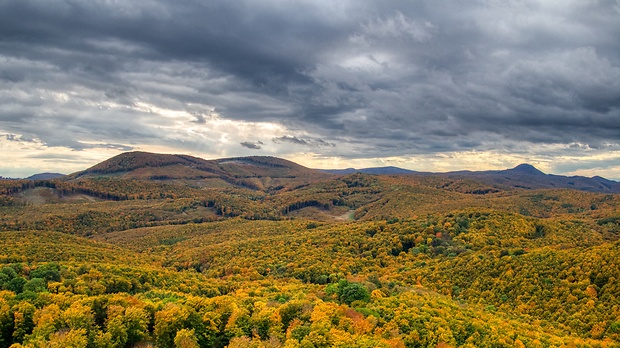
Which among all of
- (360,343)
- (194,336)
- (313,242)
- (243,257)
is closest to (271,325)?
(194,336)

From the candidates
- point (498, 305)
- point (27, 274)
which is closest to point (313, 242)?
point (498, 305)

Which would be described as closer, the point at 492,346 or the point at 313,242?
the point at 492,346

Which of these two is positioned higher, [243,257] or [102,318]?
[102,318]

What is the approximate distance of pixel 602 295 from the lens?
6638 cm

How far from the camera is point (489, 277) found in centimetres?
8512

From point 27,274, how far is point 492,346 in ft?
252

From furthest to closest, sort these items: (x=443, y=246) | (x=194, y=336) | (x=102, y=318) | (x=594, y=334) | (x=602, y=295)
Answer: (x=443, y=246)
(x=602, y=295)
(x=594, y=334)
(x=102, y=318)
(x=194, y=336)

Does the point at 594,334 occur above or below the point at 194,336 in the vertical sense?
below

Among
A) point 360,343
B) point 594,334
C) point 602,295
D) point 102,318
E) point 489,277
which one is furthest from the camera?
point 489,277

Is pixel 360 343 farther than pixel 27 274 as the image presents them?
No

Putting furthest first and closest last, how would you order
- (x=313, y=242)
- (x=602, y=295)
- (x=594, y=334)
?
(x=313, y=242) → (x=602, y=295) → (x=594, y=334)

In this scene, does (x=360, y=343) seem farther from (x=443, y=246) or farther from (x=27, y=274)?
(x=443, y=246)

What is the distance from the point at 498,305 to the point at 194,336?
6064 centimetres

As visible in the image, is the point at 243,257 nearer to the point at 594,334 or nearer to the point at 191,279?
the point at 191,279
